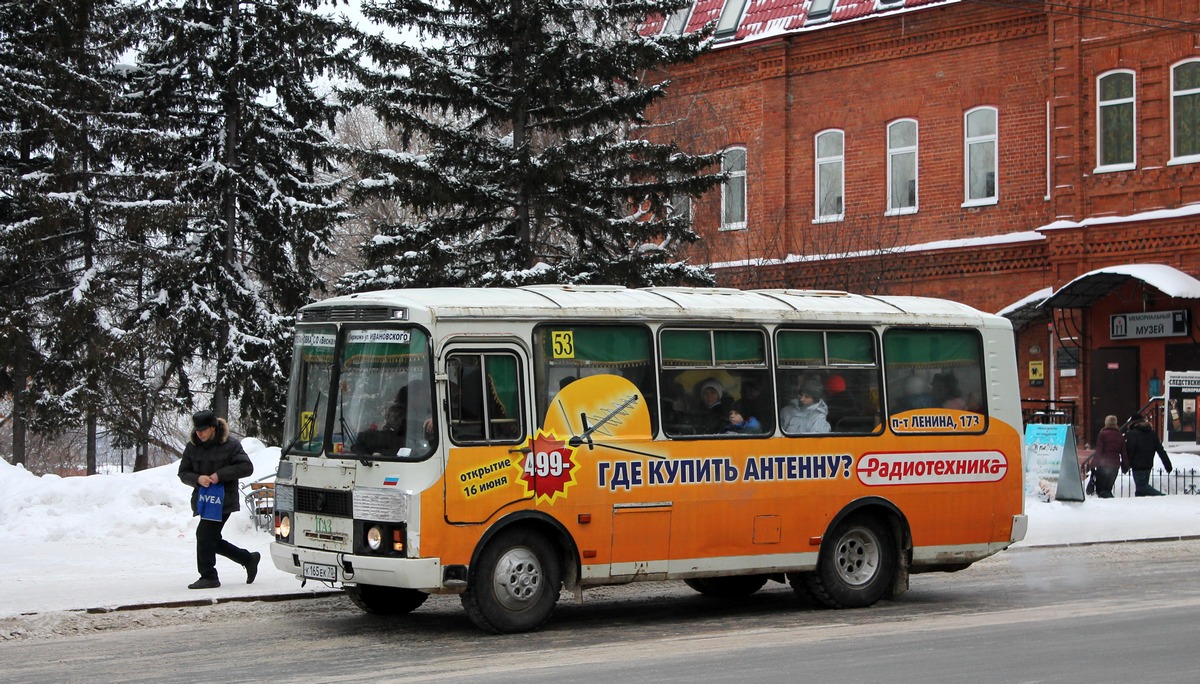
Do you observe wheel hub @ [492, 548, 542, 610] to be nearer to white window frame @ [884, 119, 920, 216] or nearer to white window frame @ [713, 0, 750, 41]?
white window frame @ [884, 119, 920, 216]

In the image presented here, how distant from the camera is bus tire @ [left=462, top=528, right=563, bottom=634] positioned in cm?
1152

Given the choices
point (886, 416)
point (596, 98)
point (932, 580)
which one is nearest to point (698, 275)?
point (596, 98)

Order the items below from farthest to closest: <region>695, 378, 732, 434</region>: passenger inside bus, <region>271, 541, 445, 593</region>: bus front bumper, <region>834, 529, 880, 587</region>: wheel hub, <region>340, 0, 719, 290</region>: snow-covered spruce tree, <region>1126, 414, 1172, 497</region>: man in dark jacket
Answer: <region>1126, 414, 1172, 497</region>: man in dark jacket < <region>340, 0, 719, 290</region>: snow-covered spruce tree < <region>834, 529, 880, 587</region>: wheel hub < <region>695, 378, 732, 434</region>: passenger inside bus < <region>271, 541, 445, 593</region>: bus front bumper

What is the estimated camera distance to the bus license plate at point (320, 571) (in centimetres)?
1157

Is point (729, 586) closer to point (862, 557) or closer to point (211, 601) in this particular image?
point (862, 557)

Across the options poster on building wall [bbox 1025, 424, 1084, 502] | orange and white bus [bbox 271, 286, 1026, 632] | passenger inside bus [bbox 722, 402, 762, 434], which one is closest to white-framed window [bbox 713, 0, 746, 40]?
poster on building wall [bbox 1025, 424, 1084, 502]

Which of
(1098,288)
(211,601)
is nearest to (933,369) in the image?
(211,601)

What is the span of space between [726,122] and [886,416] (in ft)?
76.7

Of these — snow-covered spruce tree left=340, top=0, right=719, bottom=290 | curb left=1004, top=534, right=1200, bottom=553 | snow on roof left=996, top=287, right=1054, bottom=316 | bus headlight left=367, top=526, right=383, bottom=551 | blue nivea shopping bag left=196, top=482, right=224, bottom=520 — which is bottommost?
curb left=1004, top=534, right=1200, bottom=553

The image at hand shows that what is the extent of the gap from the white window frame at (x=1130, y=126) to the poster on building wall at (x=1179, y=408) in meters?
4.28

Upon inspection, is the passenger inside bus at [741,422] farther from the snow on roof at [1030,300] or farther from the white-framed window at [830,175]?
the white-framed window at [830,175]

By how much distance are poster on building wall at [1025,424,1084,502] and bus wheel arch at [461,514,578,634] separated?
1304 centimetres

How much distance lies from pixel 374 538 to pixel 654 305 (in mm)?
3051

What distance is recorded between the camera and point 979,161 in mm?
33062
